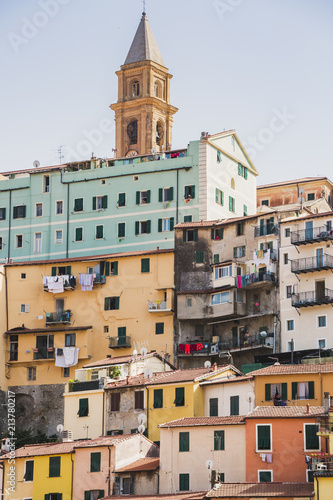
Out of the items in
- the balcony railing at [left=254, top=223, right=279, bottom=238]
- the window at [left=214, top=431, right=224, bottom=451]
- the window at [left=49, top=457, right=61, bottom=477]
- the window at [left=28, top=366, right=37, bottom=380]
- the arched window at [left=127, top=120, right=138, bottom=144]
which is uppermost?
the arched window at [left=127, top=120, right=138, bottom=144]

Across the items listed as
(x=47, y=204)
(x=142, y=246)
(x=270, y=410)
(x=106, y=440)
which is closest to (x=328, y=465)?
(x=270, y=410)

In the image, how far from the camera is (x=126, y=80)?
4656 inches

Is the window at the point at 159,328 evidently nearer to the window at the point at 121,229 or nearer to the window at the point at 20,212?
the window at the point at 121,229

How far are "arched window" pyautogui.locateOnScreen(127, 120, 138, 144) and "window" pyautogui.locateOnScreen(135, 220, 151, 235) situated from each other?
24.0m

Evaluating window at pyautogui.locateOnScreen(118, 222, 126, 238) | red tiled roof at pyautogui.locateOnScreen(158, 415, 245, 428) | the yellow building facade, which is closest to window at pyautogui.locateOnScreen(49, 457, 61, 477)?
red tiled roof at pyautogui.locateOnScreen(158, 415, 245, 428)

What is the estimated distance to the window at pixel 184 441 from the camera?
61.9 metres

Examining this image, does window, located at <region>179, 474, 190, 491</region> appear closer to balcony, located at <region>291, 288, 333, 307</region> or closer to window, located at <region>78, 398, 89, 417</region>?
window, located at <region>78, 398, 89, 417</region>

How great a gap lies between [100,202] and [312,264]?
22454 mm

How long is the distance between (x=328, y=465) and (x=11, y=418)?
37.3 metres

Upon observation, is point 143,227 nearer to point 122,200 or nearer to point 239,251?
point 122,200

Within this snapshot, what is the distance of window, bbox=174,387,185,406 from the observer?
68.5 metres

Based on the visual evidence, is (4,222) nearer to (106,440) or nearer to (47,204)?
(47,204)

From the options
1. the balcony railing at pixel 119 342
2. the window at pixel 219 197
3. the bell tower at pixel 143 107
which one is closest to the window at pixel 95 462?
the balcony railing at pixel 119 342

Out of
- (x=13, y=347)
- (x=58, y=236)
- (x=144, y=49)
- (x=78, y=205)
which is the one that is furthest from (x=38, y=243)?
(x=144, y=49)
